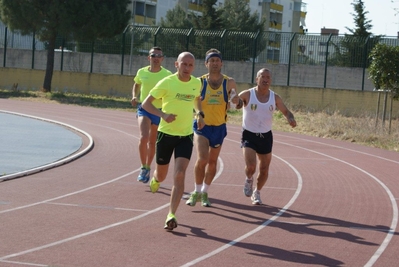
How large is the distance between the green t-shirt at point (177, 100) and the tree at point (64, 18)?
31.5 m

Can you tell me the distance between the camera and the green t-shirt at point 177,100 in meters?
9.30

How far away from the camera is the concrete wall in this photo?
35.1 m

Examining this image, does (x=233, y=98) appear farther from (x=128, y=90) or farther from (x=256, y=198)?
(x=128, y=90)

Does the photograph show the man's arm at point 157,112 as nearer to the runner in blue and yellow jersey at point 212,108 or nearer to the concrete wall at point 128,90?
the runner in blue and yellow jersey at point 212,108

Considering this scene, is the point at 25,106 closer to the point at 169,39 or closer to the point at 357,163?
the point at 169,39

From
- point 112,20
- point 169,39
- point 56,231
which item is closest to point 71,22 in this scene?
point 112,20

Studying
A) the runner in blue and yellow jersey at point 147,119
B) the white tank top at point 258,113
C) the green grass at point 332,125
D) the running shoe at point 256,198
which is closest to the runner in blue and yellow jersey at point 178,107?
the white tank top at point 258,113

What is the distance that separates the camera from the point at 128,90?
41438 mm

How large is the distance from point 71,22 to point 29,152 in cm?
2453

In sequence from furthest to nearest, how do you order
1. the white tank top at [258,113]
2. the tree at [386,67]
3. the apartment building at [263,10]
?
the apartment building at [263,10] < the tree at [386,67] < the white tank top at [258,113]

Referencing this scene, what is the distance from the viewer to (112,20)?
41062mm

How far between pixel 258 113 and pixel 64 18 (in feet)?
99.7

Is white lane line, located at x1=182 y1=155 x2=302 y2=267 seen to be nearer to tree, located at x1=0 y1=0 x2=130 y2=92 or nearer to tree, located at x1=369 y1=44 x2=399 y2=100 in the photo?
tree, located at x1=369 y1=44 x2=399 y2=100

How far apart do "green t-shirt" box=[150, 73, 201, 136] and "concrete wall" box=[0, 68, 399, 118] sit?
25.3 metres
